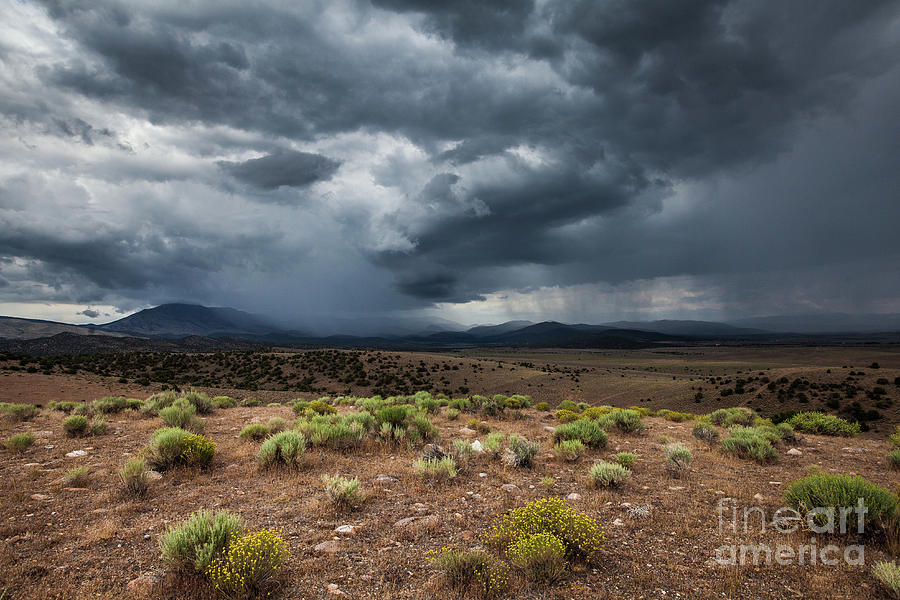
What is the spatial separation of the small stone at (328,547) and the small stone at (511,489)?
3.50 metres

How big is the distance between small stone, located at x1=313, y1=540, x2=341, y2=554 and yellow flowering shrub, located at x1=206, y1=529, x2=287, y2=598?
68cm

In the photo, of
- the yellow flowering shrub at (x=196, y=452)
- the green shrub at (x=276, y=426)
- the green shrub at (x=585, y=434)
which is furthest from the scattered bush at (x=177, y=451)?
the green shrub at (x=585, y=434)

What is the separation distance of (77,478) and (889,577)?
13.1 metres

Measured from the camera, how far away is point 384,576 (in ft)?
15.3

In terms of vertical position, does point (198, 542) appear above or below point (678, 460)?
above

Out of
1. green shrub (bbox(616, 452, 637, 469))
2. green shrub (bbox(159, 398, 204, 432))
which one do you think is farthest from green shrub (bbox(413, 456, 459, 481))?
green shrub (bbox(159, 398, 204, 432))

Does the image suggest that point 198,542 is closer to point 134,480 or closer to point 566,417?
point 134,480

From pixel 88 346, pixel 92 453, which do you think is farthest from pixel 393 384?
pixel 88 346

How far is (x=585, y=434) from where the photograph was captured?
11250 millimetres

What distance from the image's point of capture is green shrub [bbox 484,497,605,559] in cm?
510

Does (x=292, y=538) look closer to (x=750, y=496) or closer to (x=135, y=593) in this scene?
(x=135, y=593)

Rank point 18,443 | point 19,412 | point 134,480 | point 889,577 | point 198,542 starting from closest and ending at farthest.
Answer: point 889,577, point 198,542, point 134,480, point 18,443, point 19,412

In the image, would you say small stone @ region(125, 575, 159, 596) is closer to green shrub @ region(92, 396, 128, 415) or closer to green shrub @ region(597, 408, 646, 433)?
green shrub @ region(597, 408, 646, 433)

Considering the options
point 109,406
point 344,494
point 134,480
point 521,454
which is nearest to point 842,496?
point 521,454
